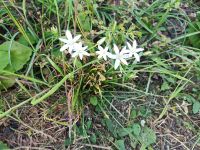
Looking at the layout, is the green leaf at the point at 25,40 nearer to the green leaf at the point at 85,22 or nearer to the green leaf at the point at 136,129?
the green leaf at the point at 85,22

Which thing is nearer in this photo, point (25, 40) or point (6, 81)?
point (6, 81)

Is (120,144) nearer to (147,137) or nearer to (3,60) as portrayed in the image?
(147,137)

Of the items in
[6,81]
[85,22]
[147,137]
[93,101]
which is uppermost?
[85,22]

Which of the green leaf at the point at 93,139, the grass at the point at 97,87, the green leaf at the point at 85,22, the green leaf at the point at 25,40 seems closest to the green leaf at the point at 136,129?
the grass at the point at 97,87

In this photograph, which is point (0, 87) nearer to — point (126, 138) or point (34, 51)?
point (34, 51)

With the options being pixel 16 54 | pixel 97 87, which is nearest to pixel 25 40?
pixel 16 54

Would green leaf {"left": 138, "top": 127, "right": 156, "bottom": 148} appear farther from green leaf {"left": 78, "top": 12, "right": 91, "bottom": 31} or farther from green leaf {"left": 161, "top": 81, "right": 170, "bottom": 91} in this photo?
green leaf {"left": 78, "top": 12, "right": 91, "bottom": 31}
